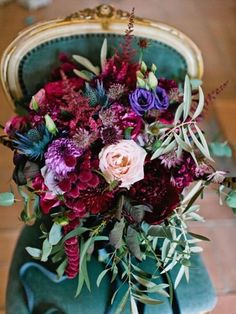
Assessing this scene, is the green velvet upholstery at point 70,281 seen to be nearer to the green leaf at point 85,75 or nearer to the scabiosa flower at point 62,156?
the green leaf at point 85,75

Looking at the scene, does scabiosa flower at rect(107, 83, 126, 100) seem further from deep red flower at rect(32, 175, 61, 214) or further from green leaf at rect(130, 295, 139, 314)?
green leaf at rect(130, 295, 139, 314)

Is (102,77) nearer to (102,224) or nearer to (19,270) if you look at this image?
(102,224)

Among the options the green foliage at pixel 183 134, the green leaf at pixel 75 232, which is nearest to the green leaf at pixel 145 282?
the green leaf at pixel 75 232

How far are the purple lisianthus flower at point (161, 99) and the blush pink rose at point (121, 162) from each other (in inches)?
3.6

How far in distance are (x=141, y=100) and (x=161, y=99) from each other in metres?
0.05

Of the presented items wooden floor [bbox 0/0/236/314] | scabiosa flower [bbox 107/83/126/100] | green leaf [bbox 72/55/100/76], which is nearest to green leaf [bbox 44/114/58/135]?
scabiosa flower [bbox 107/83/126/100]

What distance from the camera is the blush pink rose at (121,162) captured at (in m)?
0.76

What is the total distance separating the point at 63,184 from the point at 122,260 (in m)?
0.23

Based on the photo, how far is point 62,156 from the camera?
77 centimetres

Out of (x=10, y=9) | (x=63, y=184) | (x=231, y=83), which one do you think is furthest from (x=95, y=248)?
(x=10, y=9)

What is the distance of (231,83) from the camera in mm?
2102

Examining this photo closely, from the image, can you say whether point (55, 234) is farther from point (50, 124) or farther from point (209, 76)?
point (209, 76)

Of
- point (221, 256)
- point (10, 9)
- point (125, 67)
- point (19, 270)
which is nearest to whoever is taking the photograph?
point (125, 67)

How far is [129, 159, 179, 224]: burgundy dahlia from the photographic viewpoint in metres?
0.80
